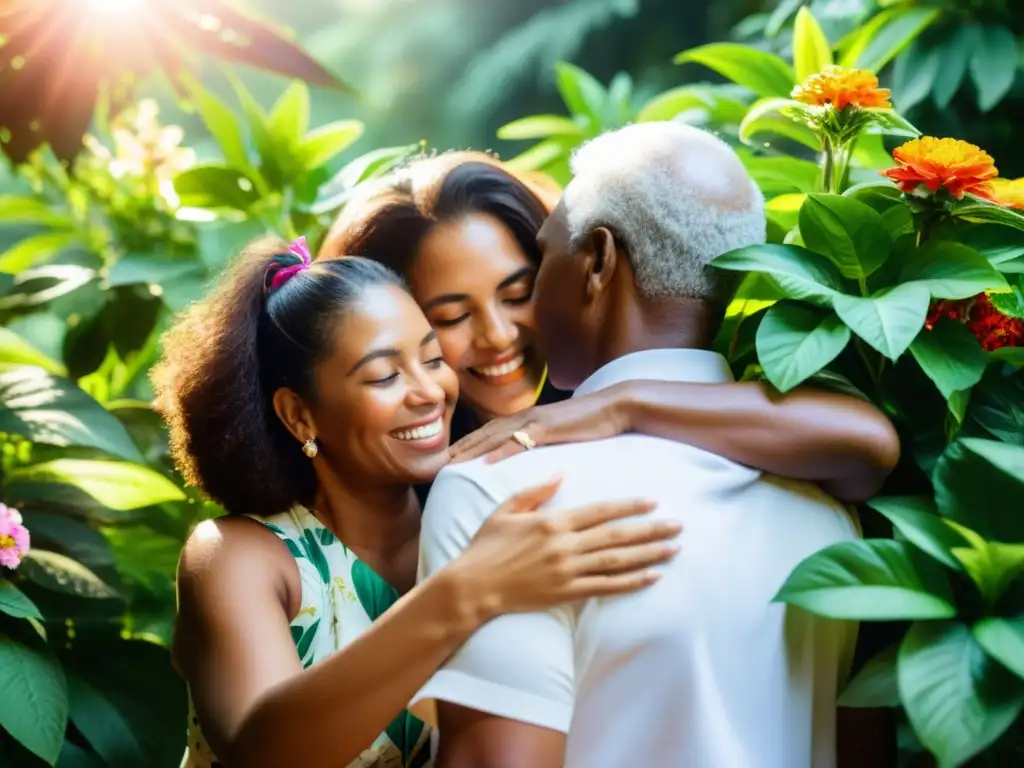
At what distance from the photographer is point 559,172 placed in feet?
8.94

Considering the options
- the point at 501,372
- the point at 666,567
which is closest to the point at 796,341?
the point at 666,567

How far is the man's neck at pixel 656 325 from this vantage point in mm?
1407

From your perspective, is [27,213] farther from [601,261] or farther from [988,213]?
[988,213]

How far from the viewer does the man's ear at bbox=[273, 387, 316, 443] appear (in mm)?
1687

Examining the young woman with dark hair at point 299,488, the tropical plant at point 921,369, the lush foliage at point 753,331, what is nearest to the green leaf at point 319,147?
the lush foliage at point 753,331

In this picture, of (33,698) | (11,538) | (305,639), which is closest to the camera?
(305,639)

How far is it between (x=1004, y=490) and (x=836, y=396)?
23cm

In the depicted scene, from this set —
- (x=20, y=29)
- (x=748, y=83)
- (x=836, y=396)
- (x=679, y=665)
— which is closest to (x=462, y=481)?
(x=679, y=665)

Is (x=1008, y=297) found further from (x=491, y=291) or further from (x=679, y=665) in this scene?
(x=491, y=291)

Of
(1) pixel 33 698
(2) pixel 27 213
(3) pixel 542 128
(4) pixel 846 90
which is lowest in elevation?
(1) pixel 33 698

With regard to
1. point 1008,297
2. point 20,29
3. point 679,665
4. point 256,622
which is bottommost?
point 256,622

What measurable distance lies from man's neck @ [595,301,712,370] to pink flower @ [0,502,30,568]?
3.96 ft

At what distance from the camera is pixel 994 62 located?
8.13ft

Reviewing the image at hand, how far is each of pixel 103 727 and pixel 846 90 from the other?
1.66m
